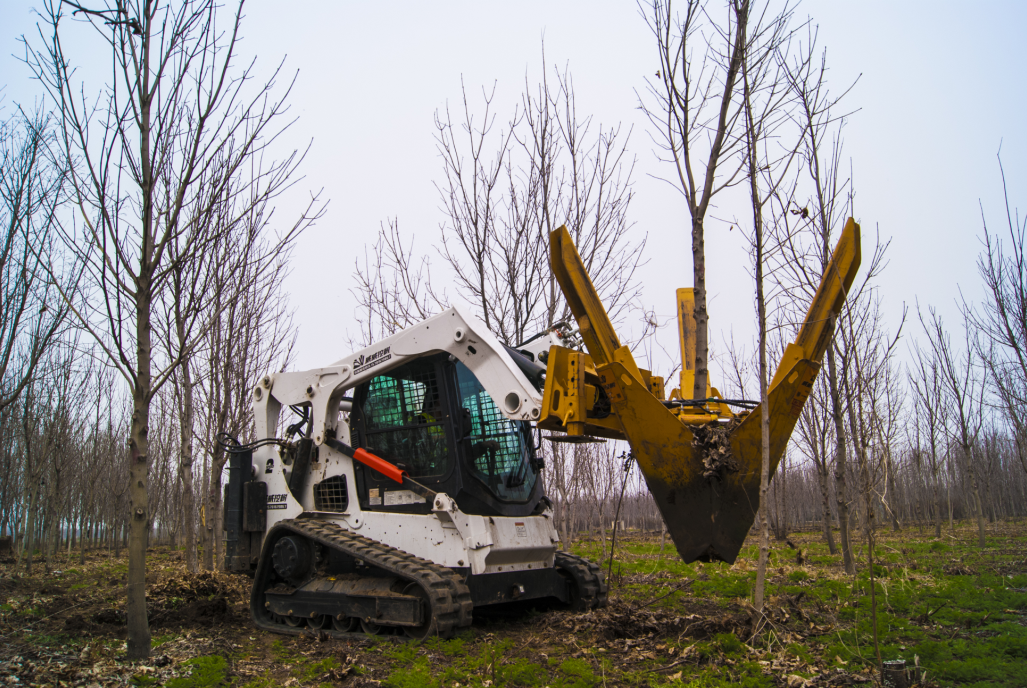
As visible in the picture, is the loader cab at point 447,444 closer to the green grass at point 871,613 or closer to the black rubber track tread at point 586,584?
the black rubber track tread at point 586,584

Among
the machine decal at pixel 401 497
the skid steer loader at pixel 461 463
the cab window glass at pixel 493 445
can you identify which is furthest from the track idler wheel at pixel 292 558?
the cab window glass at pixel 493 445

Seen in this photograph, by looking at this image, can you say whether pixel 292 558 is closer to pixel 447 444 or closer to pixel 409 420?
pixel 409 420

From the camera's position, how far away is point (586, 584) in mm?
7102

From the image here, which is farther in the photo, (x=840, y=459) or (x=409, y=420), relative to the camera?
(x=840, y=459)

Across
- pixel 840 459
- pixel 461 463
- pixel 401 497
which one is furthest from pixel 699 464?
pixel 840 459

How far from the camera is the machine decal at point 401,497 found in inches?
267

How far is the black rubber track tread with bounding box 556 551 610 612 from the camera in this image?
23.3 feet

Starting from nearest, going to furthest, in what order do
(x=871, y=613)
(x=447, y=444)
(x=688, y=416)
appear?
(x=688, y=416) → (x=871, y=613) → (x=447, y=444)

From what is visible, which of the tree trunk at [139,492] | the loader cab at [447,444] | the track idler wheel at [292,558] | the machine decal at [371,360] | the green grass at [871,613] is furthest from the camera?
the track idler wheel at [292,558]

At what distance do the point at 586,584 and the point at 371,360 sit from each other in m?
3.24

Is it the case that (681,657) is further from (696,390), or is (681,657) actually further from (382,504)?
Result: (382,504)

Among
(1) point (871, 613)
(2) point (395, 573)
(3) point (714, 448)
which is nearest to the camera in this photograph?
(3) point (714, 448)

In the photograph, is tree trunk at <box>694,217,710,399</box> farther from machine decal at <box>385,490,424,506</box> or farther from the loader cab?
machine decal at <box>385,490,424,506</box>

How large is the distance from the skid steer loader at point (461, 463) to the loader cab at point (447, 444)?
0.7 inches
